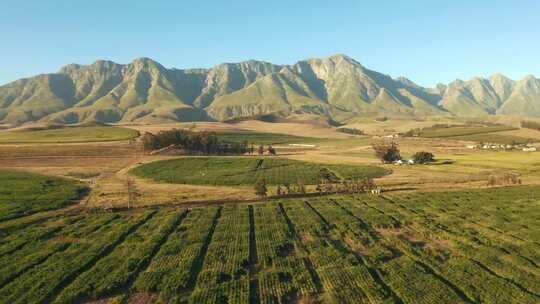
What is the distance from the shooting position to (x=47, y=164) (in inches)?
5709

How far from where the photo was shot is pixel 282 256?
46.1 metres

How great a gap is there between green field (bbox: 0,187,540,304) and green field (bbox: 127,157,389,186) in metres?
39.6

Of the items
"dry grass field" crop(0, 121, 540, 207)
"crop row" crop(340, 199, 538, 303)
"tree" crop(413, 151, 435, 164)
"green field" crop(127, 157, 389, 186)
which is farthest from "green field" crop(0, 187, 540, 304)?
"tree" crop(413, 151, 435, 164)

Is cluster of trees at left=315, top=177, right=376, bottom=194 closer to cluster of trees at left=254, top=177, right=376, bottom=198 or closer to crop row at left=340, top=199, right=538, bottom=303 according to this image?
cluster of trees at left=254, top=177, right=376, bottom=198

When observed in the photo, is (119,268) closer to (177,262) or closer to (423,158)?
(177,262)

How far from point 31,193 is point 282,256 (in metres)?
74.0

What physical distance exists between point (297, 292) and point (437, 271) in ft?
54.0

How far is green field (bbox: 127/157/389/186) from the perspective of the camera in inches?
4444

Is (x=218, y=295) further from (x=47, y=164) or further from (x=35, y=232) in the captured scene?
(x=47, y=164)

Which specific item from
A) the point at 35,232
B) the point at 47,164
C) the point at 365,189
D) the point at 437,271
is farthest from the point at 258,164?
the point at 437,271

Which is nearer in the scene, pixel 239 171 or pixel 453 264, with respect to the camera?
pixel 453 264

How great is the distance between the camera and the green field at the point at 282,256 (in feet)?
118

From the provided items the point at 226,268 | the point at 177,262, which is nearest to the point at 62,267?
the point at 177,262

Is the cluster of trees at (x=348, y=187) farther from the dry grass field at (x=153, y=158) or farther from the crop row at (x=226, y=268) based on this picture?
the crop row at (x=226, y=268)
